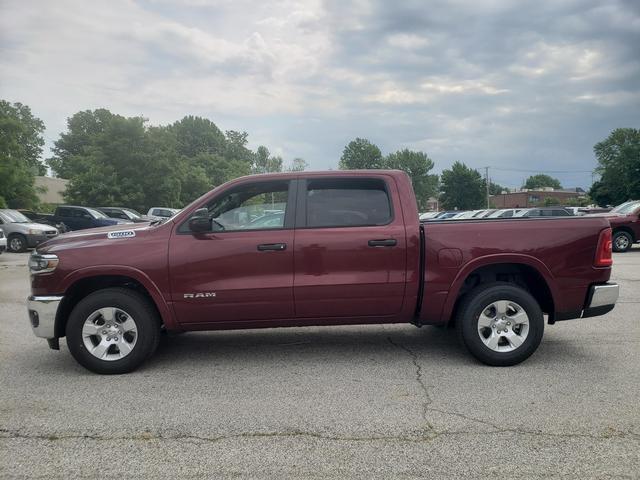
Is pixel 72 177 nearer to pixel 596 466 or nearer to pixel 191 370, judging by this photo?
pixel 191 370

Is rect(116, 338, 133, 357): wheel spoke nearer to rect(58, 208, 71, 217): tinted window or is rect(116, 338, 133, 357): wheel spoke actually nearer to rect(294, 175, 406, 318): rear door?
rect(294, 175, 406, 318): rear door

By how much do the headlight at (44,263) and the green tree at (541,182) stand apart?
562 ft

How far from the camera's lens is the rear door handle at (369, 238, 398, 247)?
488cm

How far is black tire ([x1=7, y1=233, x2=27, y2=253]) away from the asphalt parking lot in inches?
559

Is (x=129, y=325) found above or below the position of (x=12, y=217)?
below

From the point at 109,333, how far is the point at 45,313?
1.93ft

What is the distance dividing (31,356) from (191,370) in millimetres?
1871

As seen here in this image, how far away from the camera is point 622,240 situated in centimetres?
1681

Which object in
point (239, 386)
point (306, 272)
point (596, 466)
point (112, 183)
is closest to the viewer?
point (596, 466)

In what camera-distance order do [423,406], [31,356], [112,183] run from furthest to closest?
[112,183] → [31,356] → [423,406]

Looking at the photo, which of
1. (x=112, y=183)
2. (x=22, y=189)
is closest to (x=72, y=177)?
(x=112, y=183)

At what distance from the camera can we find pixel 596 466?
3078 millimetres

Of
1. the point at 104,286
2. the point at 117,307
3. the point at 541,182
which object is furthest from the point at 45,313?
the point at 541,182

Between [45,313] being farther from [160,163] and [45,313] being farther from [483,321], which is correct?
[160,163]
